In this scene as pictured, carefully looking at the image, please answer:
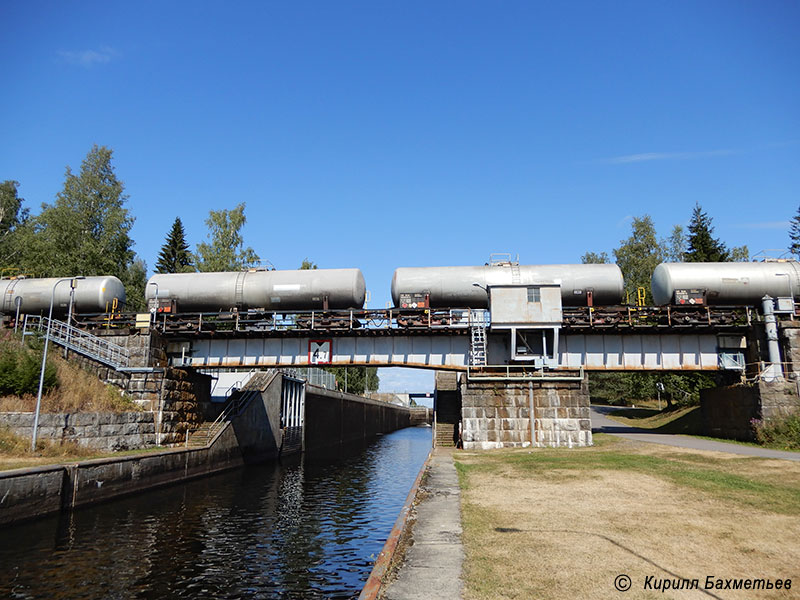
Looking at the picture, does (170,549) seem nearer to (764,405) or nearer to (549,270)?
(549,270)

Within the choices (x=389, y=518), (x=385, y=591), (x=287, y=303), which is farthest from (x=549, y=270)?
(x=385, y=591)

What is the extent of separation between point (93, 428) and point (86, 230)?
35348 millimetres

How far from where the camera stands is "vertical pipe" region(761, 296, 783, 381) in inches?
1142

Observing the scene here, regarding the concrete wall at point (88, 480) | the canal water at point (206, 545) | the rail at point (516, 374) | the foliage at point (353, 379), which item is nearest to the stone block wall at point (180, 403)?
the concrete wall at point (88, 480)

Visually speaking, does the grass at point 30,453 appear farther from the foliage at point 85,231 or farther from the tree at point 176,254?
the tree at point 176,254

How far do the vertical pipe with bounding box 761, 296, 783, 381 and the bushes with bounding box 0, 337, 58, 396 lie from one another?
37.2 m

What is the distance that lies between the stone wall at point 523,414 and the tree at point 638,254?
38025 millimetres

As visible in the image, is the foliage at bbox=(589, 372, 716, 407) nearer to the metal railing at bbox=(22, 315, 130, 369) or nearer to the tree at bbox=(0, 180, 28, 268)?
the metal railing at bbox=(22, 315, 130, 369)

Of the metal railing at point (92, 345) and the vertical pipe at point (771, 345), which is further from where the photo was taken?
the metal railing at point (92, 345)

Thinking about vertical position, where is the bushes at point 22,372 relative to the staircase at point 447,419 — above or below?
above

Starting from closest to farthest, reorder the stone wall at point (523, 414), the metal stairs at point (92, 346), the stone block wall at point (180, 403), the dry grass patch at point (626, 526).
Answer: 1. the dry grass patch at point (626, 526)
2. the stone wall at point (523, 414)
3. the metal stairs at point (92, 346)
4. the stone block wall at point (180, 403)

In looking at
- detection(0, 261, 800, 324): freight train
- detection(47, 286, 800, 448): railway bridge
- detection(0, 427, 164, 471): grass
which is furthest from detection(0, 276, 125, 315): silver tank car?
detection(0, 427, 164, 471): grass

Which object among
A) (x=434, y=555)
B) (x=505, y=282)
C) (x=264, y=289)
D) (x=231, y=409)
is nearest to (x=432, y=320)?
(x=505, y=282)

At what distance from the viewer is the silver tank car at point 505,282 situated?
3172 centimetres
